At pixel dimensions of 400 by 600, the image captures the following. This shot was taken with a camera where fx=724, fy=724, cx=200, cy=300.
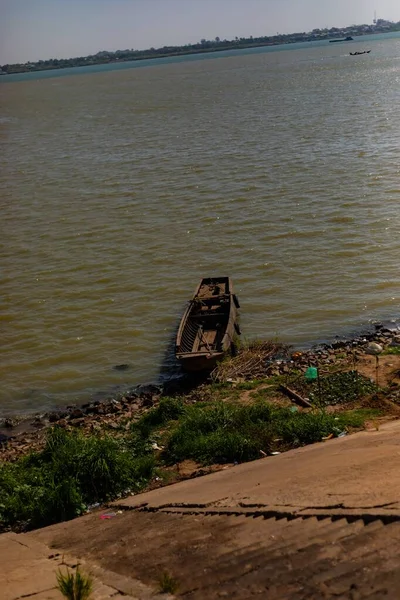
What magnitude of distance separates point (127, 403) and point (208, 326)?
3.35 metres

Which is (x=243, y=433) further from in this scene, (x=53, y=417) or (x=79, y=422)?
(x=53, y=417)

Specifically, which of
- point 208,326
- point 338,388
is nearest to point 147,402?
point 208,326

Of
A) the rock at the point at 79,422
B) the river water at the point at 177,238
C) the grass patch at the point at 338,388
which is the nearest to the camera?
the grass patch at the point at 338,388

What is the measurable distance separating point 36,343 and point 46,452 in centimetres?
684

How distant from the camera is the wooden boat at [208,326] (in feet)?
48.8

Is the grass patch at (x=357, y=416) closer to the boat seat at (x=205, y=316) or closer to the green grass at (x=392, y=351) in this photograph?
the green grass at (x=392, y=351)

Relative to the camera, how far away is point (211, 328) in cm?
1691

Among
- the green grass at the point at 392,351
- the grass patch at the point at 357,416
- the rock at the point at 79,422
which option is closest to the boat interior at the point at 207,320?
the rock at the point at 79,422

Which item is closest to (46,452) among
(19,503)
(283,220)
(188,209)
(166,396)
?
(19,503)

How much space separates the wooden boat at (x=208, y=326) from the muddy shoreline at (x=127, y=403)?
1.76 feet

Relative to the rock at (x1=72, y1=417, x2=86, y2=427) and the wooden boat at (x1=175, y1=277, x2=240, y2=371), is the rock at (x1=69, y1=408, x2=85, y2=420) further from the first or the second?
the wooden boat at (x1=175, y1=277, x2=240, y2=371)

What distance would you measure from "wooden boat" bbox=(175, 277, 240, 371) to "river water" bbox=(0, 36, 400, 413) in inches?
28.2

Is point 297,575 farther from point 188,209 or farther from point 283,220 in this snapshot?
point 188,209

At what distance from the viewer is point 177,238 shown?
24406mm
